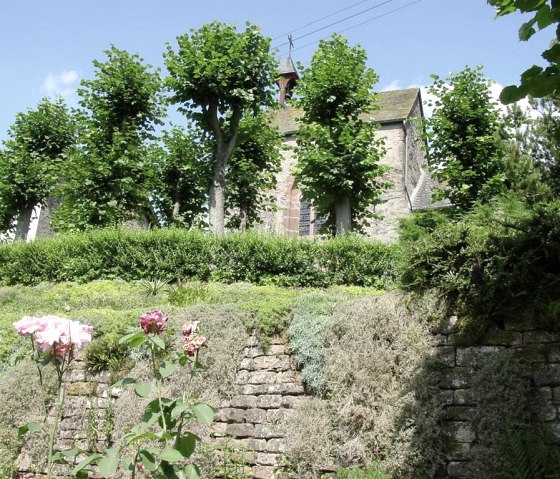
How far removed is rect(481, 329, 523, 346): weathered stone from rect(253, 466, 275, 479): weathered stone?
2.55m

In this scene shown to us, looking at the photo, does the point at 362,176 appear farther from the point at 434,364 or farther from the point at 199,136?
the point at 434,364

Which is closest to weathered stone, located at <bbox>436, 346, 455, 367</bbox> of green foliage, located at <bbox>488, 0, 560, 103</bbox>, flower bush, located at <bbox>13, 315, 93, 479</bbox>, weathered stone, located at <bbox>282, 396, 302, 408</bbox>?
weathered stone, located at <bbox>282, 396, 302, 408</bbox>

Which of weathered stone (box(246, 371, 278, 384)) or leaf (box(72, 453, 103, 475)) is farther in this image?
weathered stone (box(246, 371, 278, 384))

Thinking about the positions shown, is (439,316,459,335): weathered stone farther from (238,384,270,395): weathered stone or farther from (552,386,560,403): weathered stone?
(238,384,270,395): weathered stone

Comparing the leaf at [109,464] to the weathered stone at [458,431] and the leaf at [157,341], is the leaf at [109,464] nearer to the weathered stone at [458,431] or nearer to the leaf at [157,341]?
the leaf at [157,341]

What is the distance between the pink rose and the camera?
3.54 meters

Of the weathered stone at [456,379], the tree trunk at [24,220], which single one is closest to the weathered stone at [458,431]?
the weathered stone at [456,379]

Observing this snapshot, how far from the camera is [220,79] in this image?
49.0 ft

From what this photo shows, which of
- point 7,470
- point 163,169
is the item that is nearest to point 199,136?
point 163,169

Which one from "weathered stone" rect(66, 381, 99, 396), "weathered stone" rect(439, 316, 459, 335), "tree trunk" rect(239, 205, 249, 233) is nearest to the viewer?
"weathered stone" rect(439, 316, 459, 335)

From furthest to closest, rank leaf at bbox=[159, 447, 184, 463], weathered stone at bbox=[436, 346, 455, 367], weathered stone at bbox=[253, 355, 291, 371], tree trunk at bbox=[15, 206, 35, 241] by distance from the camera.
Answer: tree trunk at bbox=[15, 206, 35, 241], weathered stone at bbox=[253, 355, 291, 371], weathered stone at bbox=[436, 346, 455, 367], leaf at bbox=[159, 447, 184, 463]

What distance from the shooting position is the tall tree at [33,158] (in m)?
19.5

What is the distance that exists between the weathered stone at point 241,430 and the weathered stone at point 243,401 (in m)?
0.22

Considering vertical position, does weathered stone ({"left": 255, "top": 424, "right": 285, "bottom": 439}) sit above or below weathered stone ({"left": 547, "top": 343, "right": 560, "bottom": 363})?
below
